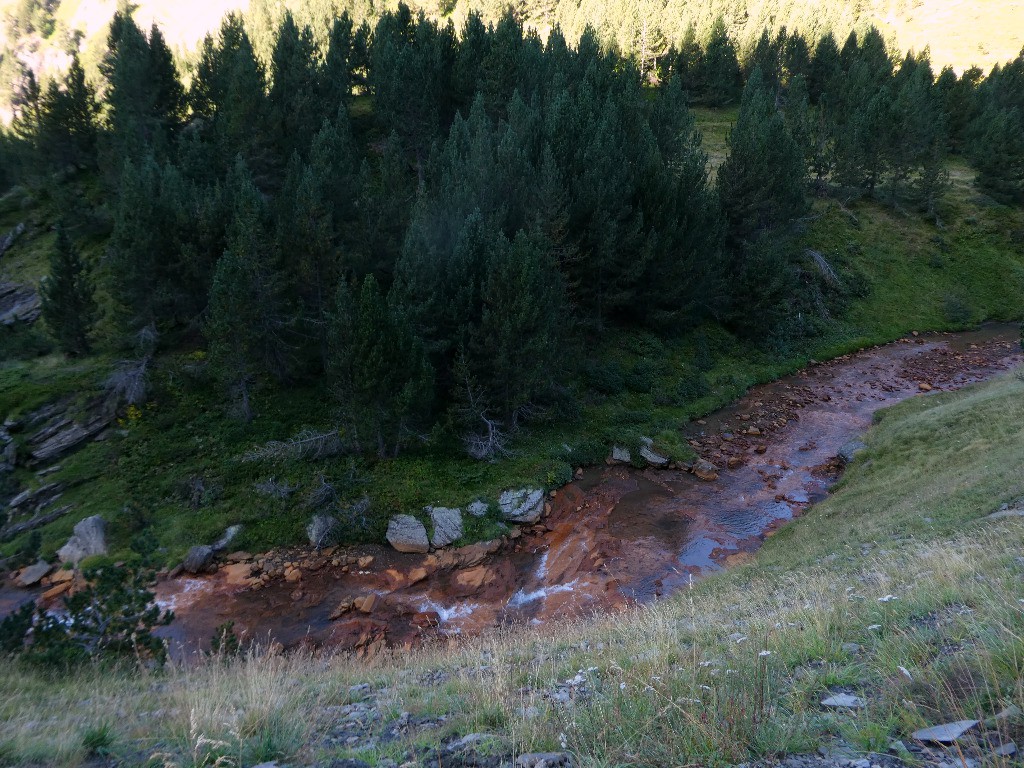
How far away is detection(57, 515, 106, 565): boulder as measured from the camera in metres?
19.8

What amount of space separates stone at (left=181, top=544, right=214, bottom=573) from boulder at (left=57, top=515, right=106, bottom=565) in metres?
3.24

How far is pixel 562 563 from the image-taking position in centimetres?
1970

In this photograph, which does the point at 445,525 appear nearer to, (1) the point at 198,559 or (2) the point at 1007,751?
(1) the point at 198,559

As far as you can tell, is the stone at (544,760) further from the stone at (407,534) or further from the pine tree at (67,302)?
the pine tree at (67,302)

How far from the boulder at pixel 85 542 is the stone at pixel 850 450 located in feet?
100

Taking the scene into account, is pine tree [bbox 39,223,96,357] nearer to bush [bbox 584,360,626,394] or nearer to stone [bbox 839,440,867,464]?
bush [bbox 584,360,626,394]

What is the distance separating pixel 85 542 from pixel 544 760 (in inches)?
885

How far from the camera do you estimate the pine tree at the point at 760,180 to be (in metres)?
39.4

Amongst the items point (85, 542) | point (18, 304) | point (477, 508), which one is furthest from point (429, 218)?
point (18, 304)

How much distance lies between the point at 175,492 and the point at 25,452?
7240 mm

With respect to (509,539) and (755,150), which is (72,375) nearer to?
(509,539)

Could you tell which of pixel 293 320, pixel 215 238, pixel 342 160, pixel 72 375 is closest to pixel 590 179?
pixel 342 160

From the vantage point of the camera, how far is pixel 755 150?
39375mm

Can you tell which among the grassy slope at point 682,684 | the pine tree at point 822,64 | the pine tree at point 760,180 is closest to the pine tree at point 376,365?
the grassy slope at point 682,684
